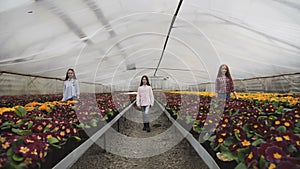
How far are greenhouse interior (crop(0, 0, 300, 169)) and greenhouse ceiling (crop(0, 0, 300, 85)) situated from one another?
22mm

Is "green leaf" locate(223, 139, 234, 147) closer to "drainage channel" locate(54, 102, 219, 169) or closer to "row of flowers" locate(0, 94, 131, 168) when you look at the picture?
"drainage channel" locate(54, 102, 219, 169)

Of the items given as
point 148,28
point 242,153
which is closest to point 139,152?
point 242,153

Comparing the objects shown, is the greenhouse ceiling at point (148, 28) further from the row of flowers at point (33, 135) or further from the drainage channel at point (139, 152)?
the drainage channel at point (139, 152)

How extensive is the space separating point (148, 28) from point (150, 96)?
1.63 metres

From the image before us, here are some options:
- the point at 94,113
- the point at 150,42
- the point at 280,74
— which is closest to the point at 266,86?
the point at 280,74

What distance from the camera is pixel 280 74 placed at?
8.35m

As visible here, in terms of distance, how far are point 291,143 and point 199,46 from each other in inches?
231

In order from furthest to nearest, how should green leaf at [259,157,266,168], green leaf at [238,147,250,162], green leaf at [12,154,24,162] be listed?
green leaf at [238,147,250,162] < green leaf at [12,154,24,162] < green leaf at [259,157,266,168]

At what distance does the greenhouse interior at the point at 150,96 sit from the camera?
6.61 feet

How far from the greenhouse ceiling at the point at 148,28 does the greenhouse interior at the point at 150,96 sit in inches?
0.9

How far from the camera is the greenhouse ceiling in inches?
145

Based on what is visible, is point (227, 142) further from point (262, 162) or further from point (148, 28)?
point (148, 28)

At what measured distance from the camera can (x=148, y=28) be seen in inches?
243

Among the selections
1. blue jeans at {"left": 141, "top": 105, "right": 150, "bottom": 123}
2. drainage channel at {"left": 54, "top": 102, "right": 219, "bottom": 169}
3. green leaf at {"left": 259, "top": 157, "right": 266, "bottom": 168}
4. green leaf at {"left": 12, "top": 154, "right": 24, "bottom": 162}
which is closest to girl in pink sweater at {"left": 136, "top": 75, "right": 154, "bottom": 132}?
blue jeans at {"left": 141, "top": 105, "right": 150, "bottom": 123}
